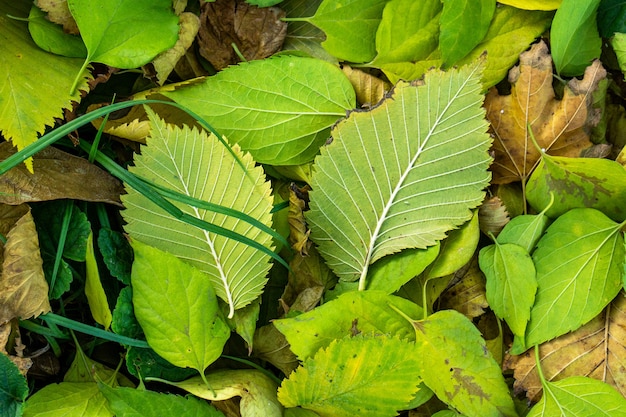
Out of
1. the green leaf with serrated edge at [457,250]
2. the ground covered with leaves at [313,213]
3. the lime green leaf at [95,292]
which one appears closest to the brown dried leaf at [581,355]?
the ground covered with leaves at [313,213]

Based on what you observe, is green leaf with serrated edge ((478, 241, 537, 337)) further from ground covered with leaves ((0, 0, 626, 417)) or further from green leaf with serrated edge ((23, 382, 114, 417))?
green leaf with serrated edge ((23, 382, 114, 417))

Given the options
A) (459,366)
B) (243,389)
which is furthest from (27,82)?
(459,366)

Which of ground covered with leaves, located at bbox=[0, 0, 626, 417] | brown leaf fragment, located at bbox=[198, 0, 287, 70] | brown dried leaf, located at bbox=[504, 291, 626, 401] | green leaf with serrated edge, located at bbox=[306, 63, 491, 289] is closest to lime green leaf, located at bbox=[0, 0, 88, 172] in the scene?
ground covered with leaves, located at bbox=[0, 0, 626, 417]

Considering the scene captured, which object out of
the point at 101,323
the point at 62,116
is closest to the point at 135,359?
the point at 101,323

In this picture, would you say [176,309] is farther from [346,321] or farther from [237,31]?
[237,31]

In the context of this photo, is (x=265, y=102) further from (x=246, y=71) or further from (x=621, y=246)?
(x=621, y=246)

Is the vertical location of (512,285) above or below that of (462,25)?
below
